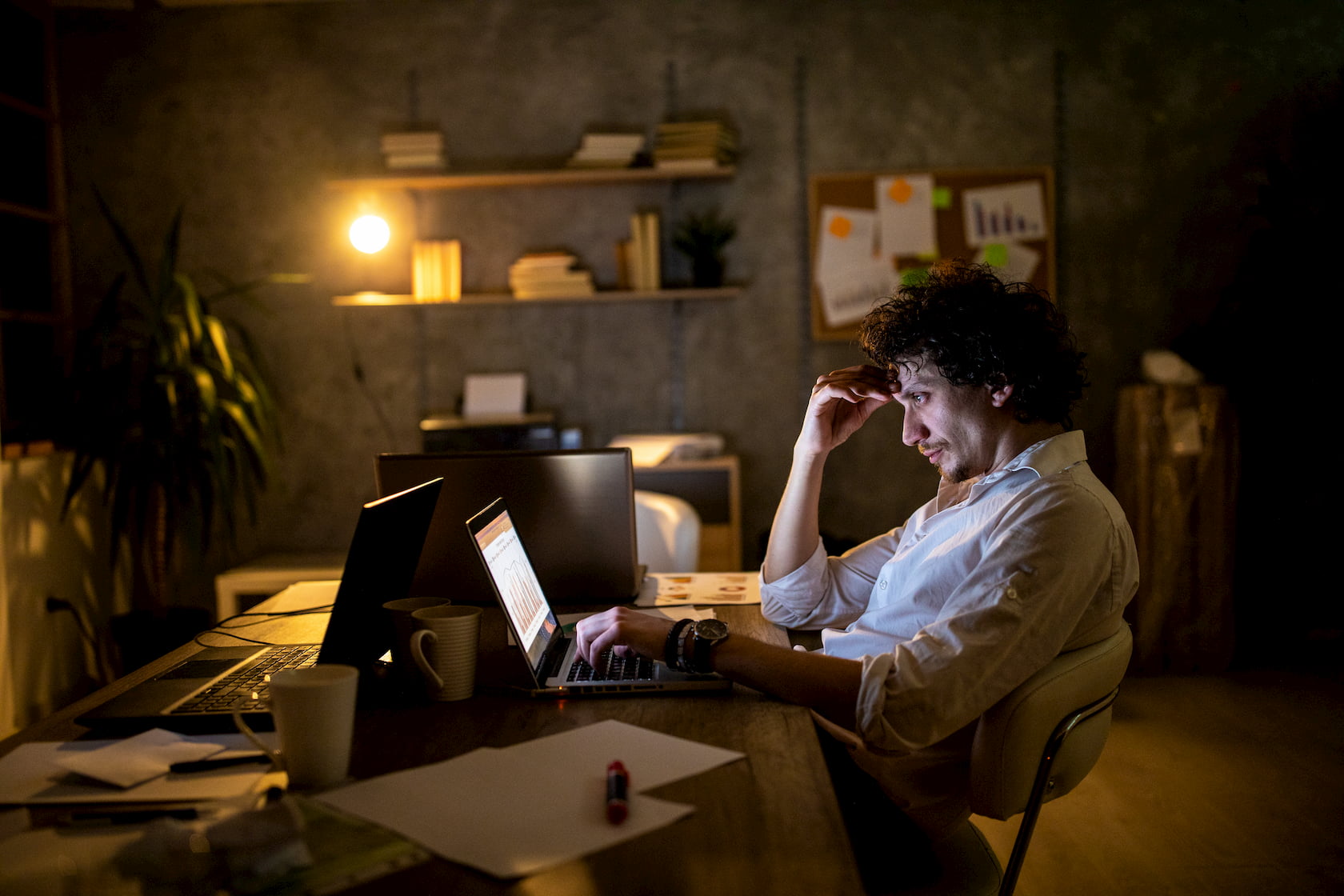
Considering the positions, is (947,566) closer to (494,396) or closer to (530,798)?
(530,798)

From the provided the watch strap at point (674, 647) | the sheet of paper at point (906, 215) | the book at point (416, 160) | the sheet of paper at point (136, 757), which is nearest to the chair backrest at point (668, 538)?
the watch strap at point (674, 647)

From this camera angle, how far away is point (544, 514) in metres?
1.84

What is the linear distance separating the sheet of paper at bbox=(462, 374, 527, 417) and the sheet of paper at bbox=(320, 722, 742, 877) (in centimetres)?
304

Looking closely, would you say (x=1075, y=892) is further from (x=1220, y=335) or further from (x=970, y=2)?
(x=970, y=2)

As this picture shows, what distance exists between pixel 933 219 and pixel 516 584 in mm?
3131

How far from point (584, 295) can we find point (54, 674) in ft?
8.03

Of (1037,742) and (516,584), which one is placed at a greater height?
(516,584)

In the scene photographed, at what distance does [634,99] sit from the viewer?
161 inches

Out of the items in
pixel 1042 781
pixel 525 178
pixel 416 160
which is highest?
pixel 416 160

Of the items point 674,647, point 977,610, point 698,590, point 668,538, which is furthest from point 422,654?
point 668,538

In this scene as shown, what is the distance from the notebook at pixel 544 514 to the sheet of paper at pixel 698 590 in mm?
81

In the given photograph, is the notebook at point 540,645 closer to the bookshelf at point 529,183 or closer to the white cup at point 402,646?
the white cup at point 402,646

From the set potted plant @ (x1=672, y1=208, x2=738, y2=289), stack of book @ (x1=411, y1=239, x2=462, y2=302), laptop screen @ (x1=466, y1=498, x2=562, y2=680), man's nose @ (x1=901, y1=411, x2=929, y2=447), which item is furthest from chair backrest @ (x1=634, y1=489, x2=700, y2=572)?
stack of book @ (x1=411, y1=239, x2=462, y2=302)

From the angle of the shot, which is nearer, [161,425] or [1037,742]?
[1037,742]
